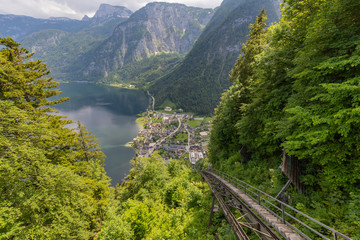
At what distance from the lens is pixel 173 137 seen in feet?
365

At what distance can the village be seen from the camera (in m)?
87.4

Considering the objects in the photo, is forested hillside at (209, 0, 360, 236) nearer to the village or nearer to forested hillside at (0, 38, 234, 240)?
forested hillside at (0, 38, 234, 240)

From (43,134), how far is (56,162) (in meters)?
3.83

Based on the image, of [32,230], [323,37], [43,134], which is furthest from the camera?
[43,134]

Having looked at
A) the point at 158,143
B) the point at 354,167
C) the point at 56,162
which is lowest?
the point at 158,143

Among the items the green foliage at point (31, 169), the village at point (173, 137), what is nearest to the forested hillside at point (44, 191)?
the green foliage at point (31, 169)

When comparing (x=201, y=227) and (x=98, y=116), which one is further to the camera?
(x=98, y=116)

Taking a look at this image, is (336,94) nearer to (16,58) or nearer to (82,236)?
(82,236)

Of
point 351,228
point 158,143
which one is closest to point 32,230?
point 351,228

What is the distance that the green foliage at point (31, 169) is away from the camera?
9469 millimetres

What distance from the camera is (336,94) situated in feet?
19.0

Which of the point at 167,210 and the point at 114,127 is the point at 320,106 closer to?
the point at 167,210

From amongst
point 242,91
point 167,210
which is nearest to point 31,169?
point 167,210

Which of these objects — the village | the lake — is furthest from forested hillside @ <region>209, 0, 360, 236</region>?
the village
